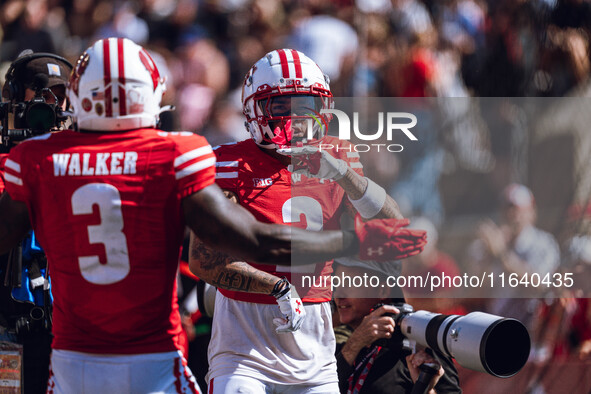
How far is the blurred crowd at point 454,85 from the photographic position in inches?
196

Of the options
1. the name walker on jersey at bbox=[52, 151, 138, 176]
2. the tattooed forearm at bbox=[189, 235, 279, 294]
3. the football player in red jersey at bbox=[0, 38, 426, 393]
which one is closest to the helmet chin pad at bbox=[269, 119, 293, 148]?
the tattooed forearm at bbox=[189, 235, 279, 294]

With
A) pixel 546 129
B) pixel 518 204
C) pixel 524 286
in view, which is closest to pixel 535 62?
pixel 546 129

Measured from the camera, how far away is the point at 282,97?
4.07 meters

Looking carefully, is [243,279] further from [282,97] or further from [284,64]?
[284,64]

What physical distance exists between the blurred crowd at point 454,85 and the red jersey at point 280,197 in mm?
772

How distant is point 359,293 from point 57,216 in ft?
7.47

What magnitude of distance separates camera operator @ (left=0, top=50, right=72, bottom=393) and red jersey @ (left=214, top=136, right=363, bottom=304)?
32.3 inches

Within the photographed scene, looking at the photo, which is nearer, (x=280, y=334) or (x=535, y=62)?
(x=280, y=334)

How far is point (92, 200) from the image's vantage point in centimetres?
282

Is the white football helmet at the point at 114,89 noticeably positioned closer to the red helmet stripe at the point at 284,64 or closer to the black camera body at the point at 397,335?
the red helmet stripe at the point at 284,64

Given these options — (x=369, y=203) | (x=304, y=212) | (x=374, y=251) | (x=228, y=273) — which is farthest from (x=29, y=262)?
(x=374, y=251)

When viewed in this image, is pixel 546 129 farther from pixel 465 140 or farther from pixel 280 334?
pixel 280 334

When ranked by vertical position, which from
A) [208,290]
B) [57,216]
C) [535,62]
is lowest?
[208,290]

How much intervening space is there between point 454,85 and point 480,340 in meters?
2.51
